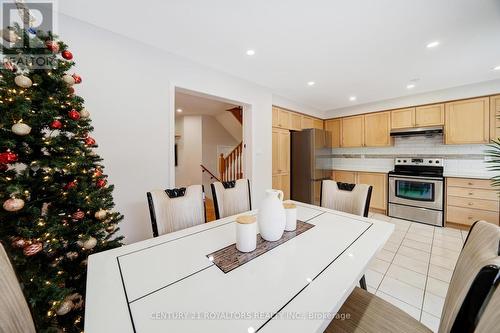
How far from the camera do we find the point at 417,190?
357 cm

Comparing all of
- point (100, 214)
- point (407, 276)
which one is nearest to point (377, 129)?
point (407, 276)

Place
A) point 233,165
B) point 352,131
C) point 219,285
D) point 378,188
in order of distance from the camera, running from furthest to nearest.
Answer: point 233,165 → point 352,131 → point 378,188 → point 219,285

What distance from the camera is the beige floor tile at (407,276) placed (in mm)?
1913

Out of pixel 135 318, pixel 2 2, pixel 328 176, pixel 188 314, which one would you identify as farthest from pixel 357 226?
pixel 328 176

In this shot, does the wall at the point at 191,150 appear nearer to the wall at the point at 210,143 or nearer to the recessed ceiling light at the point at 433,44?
the wall at the point at 210,143

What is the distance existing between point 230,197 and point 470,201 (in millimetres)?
4049

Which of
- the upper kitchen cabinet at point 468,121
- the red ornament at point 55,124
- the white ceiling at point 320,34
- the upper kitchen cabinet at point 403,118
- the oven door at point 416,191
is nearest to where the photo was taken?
the red ornament at point 55,124

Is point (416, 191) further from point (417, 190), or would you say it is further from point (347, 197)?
point (347, 197)

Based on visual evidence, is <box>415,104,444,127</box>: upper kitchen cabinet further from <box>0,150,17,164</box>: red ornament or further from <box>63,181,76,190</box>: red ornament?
<box>0,150,17,164</box>: red ornament

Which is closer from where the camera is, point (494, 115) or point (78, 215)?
point (78, 215)

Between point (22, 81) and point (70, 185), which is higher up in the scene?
point (22, 81)

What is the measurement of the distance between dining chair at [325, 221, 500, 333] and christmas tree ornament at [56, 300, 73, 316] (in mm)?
1385

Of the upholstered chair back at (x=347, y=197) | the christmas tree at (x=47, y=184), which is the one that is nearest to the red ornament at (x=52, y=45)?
the christmas tree at (x=47, y=184)

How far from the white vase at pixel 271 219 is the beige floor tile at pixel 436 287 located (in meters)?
1.87
